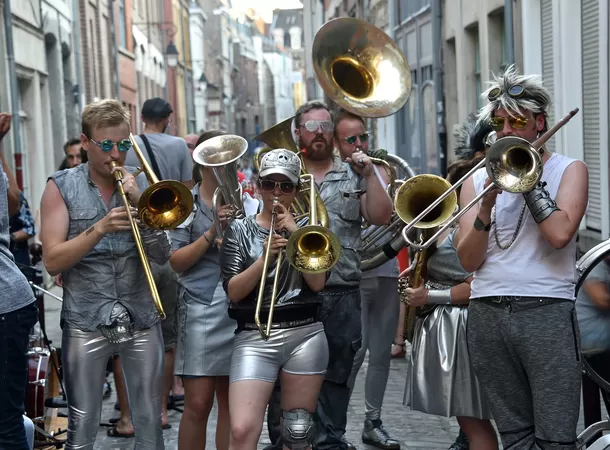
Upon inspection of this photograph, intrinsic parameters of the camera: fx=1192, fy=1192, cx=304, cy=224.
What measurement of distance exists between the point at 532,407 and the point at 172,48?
2912 cm

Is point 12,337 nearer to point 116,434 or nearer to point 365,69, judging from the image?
point 116,434

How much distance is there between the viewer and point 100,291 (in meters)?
5.13

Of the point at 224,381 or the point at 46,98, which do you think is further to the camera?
the point at 46,98

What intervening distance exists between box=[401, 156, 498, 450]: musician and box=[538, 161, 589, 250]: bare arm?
0.85 metres

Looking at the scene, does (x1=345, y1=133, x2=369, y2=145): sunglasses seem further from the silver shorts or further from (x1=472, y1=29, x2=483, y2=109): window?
(x1=472, y1=29, x2=483, y2=109): window

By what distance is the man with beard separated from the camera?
607 centimetres

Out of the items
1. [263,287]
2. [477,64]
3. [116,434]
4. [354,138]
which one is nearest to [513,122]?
[263,287]

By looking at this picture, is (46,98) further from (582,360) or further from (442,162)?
(582,360)

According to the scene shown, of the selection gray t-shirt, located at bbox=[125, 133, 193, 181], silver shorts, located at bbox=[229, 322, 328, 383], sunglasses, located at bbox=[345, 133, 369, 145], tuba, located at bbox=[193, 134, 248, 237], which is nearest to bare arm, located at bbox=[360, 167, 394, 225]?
sunglasses, located at bbox=[345, 133, 369, 145]

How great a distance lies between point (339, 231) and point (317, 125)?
0.57 meters

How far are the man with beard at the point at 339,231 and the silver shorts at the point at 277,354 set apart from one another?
0.96 meters

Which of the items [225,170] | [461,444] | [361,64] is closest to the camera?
[225,170]

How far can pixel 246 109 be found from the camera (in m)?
94.8

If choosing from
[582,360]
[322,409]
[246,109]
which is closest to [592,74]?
[322,409]
